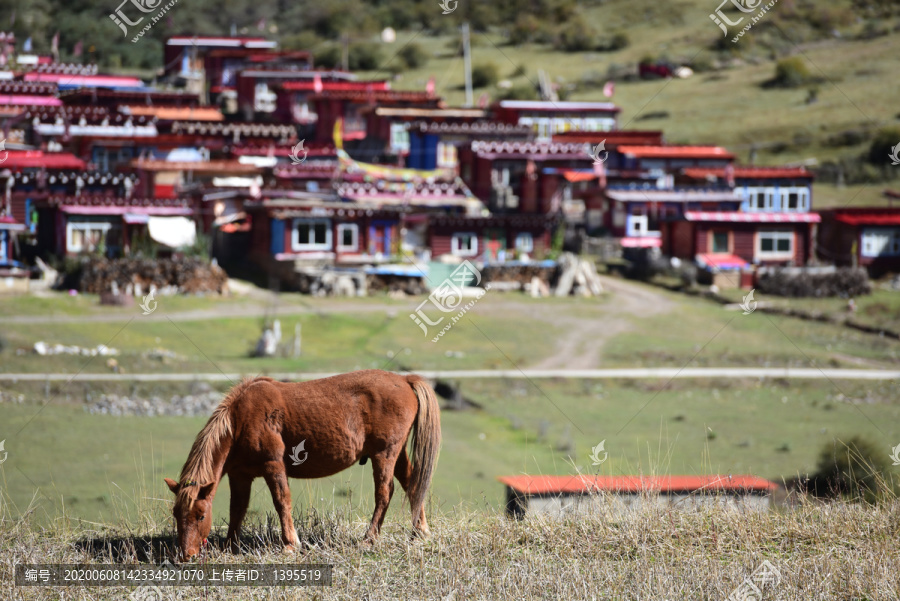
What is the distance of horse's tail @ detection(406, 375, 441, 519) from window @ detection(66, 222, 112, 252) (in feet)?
158

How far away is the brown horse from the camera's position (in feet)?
34.6

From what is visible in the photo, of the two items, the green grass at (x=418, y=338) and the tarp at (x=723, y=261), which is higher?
the tarp at (x=723, y=261)

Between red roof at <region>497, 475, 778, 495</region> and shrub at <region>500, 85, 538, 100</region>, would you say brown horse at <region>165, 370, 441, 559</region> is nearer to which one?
red roof at <region>497, 475, 778, 495</region>

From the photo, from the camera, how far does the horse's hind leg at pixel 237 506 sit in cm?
1110

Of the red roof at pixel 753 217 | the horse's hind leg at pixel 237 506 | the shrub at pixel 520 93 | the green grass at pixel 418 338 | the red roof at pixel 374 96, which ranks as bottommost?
the green grass at pixel 418 338

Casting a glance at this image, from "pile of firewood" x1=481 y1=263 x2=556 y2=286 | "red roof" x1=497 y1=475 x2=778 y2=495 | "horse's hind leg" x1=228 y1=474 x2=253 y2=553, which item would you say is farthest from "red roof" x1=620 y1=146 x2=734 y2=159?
"horse's hind leg" x1=228 y1=474 x2=253 y2=553

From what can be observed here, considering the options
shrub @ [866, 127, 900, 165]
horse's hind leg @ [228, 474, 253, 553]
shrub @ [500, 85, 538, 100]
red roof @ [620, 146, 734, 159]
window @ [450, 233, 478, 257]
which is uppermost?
shrub @ [500, 85, 538, 100]

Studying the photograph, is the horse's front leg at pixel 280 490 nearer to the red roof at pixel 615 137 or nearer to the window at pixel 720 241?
the window at pixel 720 241

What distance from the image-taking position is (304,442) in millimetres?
10898

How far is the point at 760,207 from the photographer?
70688mm

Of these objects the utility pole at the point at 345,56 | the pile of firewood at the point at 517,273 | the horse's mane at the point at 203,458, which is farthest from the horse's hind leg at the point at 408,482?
the utility pole at the point at 345,56

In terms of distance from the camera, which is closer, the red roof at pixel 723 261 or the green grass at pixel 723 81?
the red roof at pixel 723 261

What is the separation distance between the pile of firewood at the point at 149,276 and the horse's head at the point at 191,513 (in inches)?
1714

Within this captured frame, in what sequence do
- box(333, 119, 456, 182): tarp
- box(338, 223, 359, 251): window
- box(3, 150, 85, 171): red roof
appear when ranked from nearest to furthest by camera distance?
box(3, 150, 85, 171): red roof < box(338, 223, 359, 251): window < box(333, 119, 456, 182): tarp
